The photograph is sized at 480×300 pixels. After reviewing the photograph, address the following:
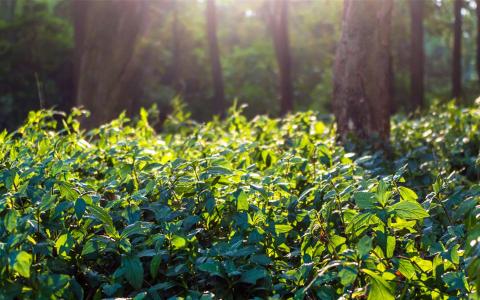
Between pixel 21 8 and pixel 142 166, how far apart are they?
2273cm

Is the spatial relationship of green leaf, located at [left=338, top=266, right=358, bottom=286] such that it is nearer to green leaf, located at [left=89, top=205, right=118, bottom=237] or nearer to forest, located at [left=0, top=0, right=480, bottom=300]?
forest, located at [left=0, top=0, right=480, bottom=300]

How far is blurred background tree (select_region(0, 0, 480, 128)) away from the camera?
2609 cm

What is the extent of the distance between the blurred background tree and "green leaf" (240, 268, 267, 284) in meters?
18.9

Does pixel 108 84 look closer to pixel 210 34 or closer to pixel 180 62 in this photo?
pixel 210 34

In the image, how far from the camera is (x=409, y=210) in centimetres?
299

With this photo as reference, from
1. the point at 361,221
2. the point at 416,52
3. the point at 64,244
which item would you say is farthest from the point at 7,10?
the point at 361,221

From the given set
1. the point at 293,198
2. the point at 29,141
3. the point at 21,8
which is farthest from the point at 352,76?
the point at 21,8

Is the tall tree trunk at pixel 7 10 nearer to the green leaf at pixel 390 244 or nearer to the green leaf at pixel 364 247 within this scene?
the green leaf at pixel 390 244

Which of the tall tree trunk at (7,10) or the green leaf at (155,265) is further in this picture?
the tall tree trunk at (7,10)

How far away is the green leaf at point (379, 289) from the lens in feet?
8.57

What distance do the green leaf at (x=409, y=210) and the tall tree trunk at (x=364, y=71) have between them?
528cm

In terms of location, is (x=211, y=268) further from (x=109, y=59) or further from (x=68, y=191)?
(x=109, y=59)

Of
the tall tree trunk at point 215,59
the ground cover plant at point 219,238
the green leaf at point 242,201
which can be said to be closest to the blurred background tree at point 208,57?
the tall tree trunk at point 215,59

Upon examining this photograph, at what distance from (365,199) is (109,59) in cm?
1027
